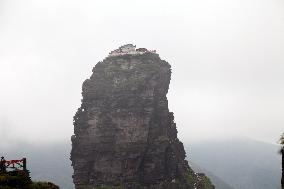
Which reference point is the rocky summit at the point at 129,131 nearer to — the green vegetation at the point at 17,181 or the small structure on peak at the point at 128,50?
the small structure on peak at the point at 128,50

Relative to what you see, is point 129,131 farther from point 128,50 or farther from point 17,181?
point 17,181

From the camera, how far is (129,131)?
→ 172000 millimetres

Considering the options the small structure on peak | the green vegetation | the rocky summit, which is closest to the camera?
the green vegetation

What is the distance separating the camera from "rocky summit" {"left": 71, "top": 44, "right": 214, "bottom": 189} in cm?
17025

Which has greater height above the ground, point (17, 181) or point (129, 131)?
point (129, 131)

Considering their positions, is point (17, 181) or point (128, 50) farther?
point (128, 50)

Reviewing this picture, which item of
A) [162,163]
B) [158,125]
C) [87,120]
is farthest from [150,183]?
[87,120]

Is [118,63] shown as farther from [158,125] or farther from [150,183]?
[150,183]

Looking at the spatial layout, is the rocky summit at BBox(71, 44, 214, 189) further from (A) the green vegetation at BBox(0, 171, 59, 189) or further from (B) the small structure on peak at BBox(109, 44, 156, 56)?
(A) the green vegetation at BBox(0, 171, 59, 189)

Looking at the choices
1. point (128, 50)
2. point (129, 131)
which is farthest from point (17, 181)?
point (128, 50)

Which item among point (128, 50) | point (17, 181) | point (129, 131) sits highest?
point (128, 50)

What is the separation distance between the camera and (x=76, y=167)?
179 m

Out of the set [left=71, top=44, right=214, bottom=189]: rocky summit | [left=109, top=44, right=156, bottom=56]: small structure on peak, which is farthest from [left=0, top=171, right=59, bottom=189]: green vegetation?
[left=109, top=44, right=156, bottom=56]: small structure on peak

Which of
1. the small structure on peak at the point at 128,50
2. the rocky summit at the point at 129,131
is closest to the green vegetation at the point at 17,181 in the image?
the rocky summit at the point at 129,131
